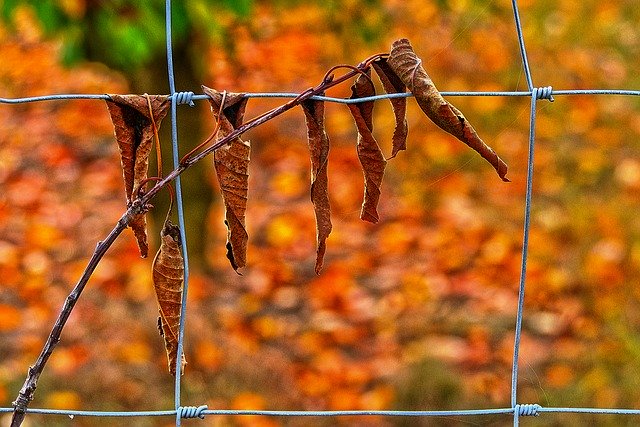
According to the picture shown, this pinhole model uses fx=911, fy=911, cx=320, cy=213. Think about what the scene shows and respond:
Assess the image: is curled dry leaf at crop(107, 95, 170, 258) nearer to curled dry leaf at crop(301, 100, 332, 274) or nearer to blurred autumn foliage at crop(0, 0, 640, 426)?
curled dry leaf at crop(301, 100, 332, 274)

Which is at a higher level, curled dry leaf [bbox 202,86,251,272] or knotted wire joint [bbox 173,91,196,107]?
knotted wire joint [bbox 173,91,196,107]

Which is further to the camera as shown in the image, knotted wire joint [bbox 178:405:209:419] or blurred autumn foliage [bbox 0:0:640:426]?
blurred autumn foliage [bbox 0:0:640:426]

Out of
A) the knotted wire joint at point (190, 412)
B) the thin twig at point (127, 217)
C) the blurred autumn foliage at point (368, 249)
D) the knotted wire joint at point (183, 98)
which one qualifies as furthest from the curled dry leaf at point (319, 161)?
the blurred autumn foliage at point (368, 249)

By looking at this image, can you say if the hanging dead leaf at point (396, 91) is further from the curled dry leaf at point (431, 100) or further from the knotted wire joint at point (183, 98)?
the knotted wire joint at point (183, 98)

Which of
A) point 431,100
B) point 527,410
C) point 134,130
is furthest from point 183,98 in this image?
point 527,410

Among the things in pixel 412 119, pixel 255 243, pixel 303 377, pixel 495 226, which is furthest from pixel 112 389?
pixel 412 119

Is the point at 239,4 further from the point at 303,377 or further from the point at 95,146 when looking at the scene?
the point at 95,146

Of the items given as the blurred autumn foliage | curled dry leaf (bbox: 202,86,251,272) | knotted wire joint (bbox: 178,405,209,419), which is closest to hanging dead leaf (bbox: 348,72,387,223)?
curled dry leaf (bbox: 202,86,251,272)
